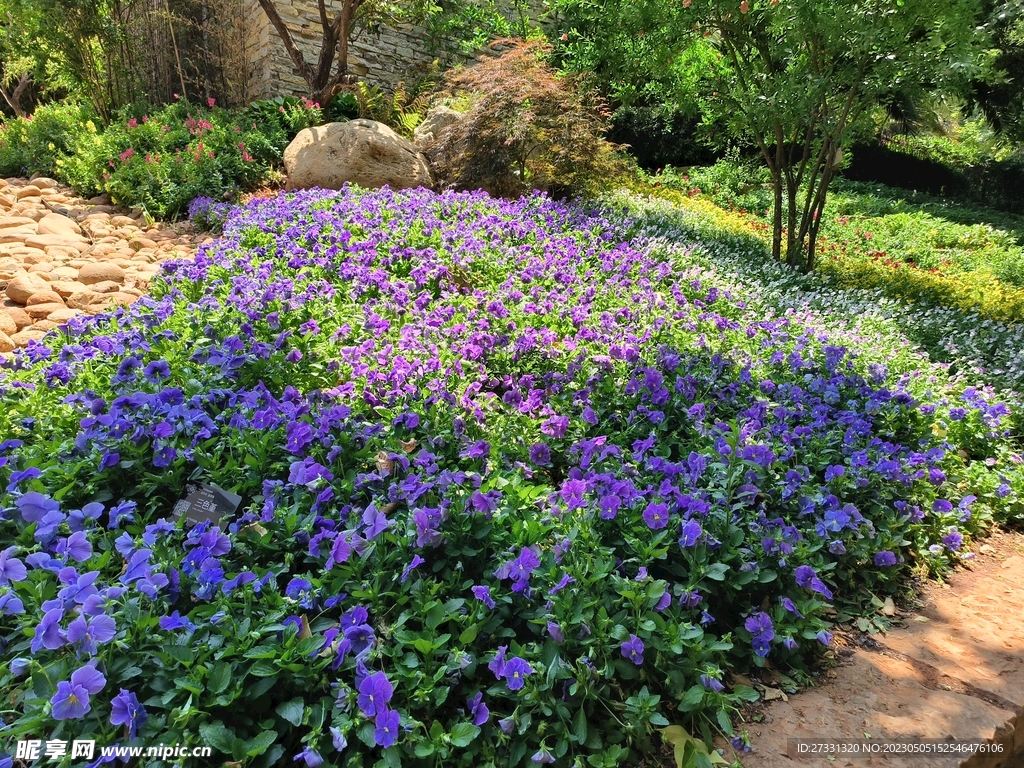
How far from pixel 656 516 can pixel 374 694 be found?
38.6 inches

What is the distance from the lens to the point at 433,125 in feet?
30.1

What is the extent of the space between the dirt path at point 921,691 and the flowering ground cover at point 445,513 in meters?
0.14

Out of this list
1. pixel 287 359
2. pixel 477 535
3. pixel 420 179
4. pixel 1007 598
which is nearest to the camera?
pixel 477 535

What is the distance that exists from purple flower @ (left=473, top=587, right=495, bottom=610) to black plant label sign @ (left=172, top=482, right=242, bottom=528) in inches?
31.6

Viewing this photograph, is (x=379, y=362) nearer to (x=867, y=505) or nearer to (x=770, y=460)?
(x=770, y=460)

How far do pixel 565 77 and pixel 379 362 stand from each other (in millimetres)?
7172

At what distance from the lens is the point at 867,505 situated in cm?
265

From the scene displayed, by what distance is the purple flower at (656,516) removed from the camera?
1.99 meters

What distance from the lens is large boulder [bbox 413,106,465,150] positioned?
29.2 feet

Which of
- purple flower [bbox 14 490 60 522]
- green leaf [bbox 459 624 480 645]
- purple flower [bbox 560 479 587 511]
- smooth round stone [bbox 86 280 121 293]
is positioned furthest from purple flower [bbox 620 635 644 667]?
smooth round stone [bbox 86 280 121 293]

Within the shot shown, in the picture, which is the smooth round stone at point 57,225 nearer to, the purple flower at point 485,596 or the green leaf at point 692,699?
the purple flower at point 485,596

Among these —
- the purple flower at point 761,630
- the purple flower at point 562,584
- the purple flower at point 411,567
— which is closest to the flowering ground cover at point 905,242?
the purple flower at point 761,630

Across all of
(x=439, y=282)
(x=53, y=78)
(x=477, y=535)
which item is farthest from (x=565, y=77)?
(x=53, y=78)

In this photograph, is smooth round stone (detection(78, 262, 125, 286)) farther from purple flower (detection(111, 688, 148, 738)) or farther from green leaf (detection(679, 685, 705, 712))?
green leaf (detection(679, 685, 705, 712))
